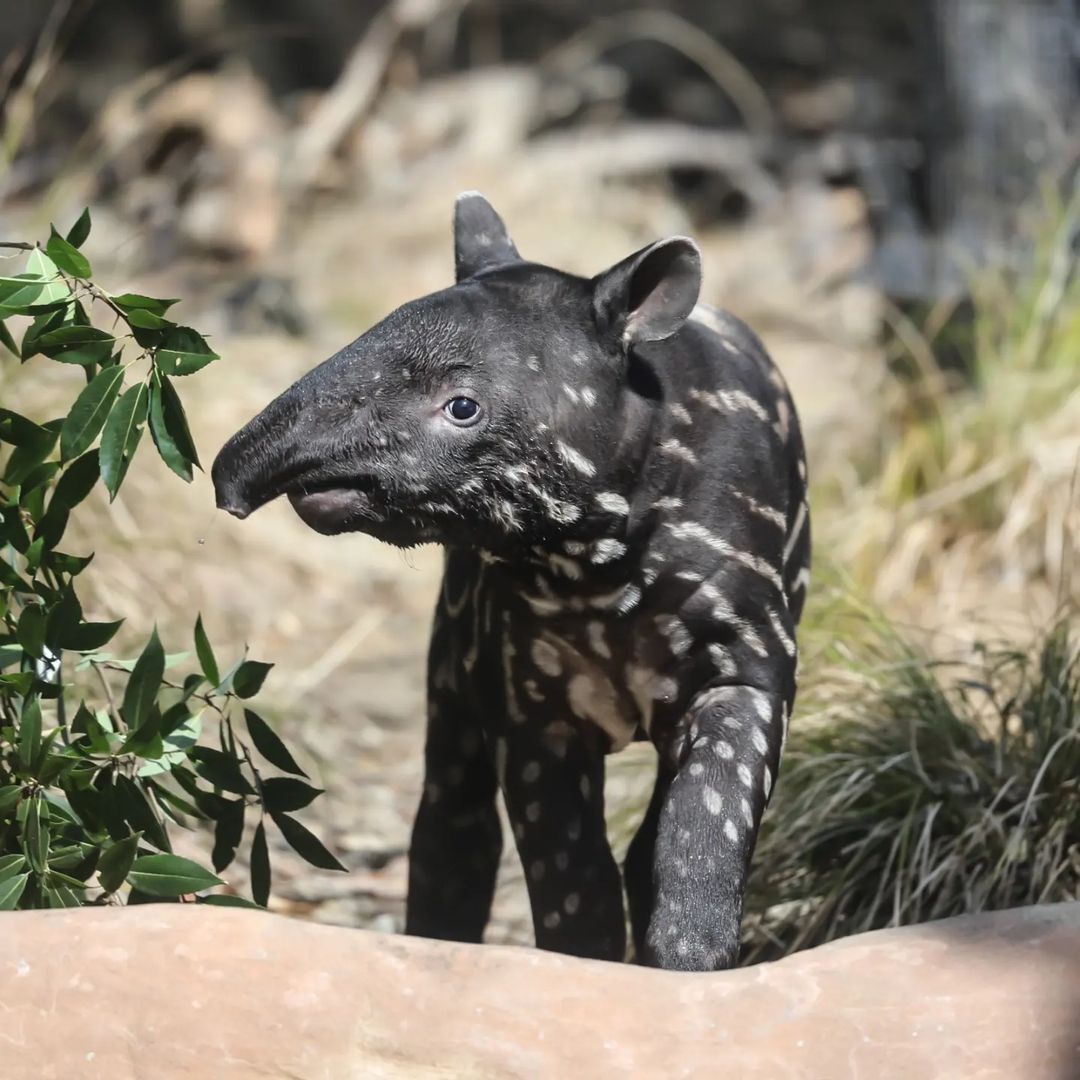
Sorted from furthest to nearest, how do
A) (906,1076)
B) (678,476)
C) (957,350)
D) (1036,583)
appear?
(957,350) < (1036,583) < (678,476) < (906,1076)

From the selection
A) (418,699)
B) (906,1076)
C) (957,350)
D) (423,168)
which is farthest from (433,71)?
(906,1076)

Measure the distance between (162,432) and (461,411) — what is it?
0.50 m

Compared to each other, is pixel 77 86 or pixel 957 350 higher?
pixel 77 86

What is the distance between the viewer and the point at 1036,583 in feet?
20.4

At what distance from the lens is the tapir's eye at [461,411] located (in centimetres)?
324

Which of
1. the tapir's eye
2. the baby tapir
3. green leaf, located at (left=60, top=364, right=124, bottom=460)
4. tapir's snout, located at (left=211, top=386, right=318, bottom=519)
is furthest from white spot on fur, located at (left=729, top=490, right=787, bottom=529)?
green leaf, located at (left=60, top=364, right=124, bottom=460)

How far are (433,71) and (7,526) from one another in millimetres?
8792

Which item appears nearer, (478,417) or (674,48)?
(478,417)

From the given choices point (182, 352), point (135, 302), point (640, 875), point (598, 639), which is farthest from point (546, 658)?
point (135, 302)

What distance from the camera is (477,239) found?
375 cm

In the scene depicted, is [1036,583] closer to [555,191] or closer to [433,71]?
[555,191]

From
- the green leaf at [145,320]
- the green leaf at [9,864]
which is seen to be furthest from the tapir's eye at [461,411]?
the green leaf at [9,864]

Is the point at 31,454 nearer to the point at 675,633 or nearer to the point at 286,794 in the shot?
the point at 286,794

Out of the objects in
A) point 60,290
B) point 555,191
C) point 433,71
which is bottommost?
point 60,290
